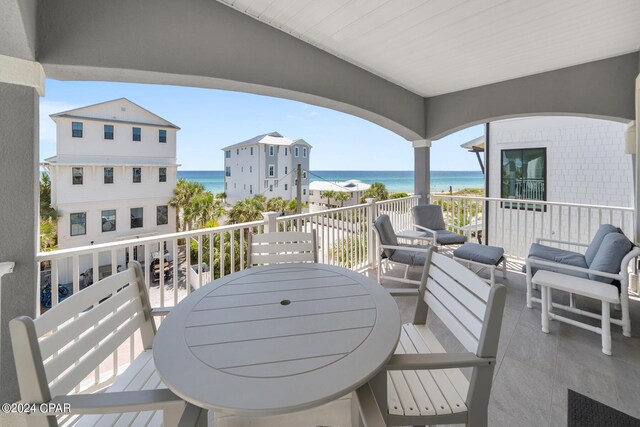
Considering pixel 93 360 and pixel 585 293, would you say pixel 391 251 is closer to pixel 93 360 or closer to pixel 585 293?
pixel 585 293

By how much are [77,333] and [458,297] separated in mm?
1616

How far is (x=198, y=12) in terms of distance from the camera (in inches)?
96.3

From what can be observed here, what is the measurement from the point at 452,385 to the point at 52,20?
3223 mm

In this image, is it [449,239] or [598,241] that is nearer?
[598,241]

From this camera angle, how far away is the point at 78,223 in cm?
1498

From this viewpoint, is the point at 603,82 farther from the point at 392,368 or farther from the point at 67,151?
the point at 67,151

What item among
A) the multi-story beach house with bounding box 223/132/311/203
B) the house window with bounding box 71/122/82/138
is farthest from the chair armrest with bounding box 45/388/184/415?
the multi-story beach house with bounding box 223/132/311/203

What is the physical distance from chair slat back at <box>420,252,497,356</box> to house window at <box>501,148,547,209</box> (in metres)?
5.69

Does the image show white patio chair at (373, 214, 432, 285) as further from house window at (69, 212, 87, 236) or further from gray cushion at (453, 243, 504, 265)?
house window at (69, 212, 87, 236)

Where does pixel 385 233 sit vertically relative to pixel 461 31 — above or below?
below

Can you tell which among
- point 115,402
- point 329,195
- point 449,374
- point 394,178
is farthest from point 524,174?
point 394,178

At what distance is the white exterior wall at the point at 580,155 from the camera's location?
513 cm

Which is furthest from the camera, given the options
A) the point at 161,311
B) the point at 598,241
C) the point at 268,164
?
the point at 268,164

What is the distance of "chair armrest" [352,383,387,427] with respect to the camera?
35.1 inches
